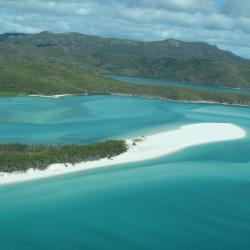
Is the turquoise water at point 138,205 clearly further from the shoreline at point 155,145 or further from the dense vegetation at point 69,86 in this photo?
the dense vegetation at point 69,86

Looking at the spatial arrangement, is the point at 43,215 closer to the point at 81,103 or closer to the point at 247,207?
the point at 247,207

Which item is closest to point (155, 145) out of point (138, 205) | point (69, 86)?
point (138, 205)

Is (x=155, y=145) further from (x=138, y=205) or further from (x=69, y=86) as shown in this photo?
(x=69, y=86)

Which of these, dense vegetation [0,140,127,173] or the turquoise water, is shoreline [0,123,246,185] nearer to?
dense vegetation [0,140,127,173]

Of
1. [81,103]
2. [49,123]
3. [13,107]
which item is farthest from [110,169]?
[81,103]

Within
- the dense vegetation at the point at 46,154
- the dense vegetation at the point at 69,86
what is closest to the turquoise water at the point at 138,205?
the dense vegetation at the point at 46,154
